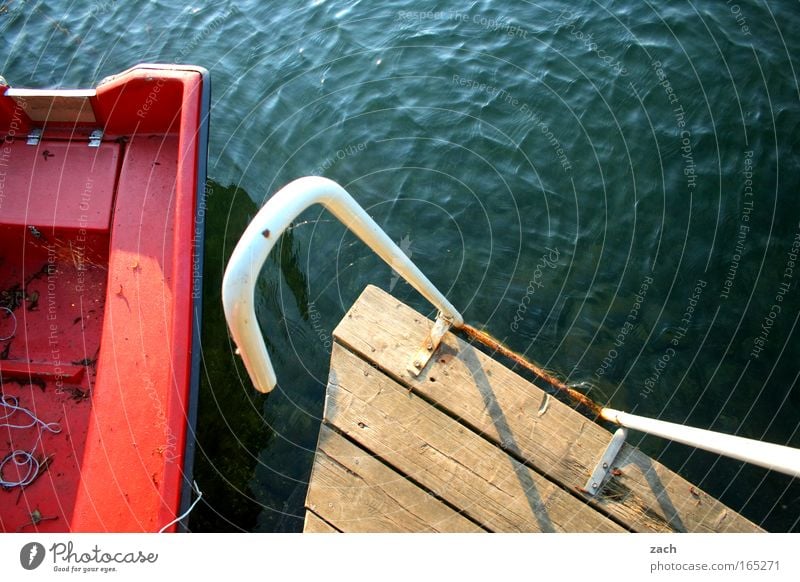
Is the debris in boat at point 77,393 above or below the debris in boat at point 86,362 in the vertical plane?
below

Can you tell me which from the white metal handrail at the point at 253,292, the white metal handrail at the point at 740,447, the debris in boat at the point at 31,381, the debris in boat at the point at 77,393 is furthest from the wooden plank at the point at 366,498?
the debris in boat at the point at 31,381

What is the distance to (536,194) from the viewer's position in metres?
5.52

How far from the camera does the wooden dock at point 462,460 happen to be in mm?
3354

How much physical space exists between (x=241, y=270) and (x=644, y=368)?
12.0ft

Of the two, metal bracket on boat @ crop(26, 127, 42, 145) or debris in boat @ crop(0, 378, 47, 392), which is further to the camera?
metal bracket on boat @ crop(26, 127, 42, 145)

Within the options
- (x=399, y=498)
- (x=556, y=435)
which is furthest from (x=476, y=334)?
(x=399, y=498)

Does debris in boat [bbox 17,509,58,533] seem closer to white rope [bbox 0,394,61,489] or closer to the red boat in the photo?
the red boat

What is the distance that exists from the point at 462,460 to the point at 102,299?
9.98ft

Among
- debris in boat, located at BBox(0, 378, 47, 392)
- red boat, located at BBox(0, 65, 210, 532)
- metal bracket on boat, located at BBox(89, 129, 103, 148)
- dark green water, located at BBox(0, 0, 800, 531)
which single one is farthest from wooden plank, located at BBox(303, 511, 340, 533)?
metal bracket on boat, located at BBox(89, 129, 103, 148)

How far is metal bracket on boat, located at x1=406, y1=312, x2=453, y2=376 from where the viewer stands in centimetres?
369

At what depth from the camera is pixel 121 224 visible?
188 inches

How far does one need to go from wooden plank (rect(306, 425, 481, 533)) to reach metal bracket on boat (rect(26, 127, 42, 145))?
3.46 m

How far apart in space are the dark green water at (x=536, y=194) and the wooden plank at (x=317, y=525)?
1072 mm

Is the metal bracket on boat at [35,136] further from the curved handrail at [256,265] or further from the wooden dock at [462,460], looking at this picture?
the curved handrail at [256,265]
